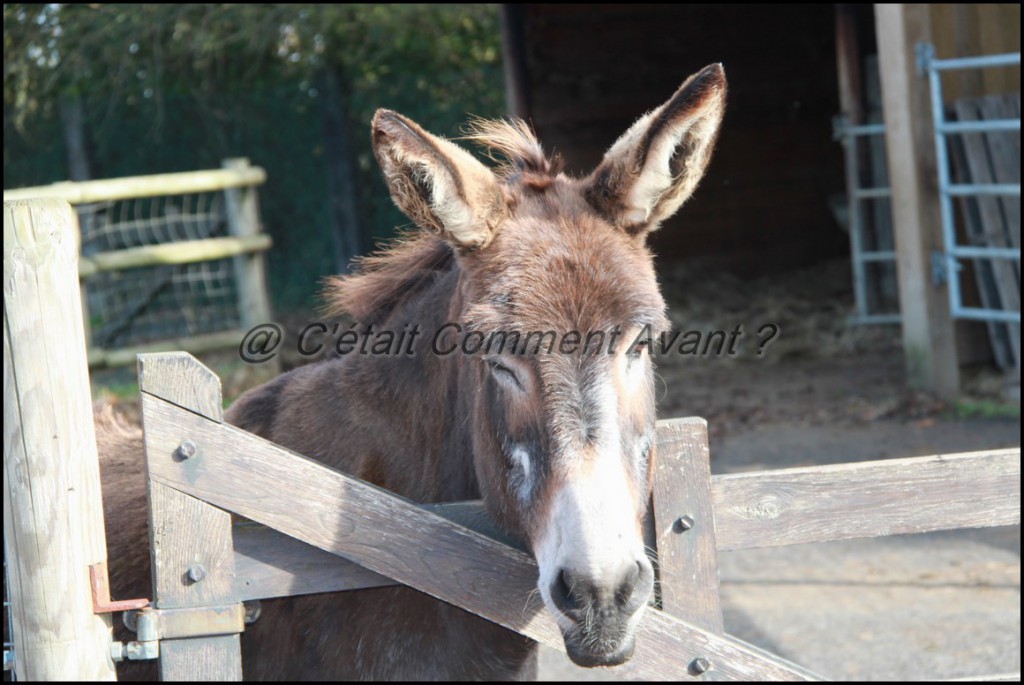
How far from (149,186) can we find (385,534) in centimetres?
823

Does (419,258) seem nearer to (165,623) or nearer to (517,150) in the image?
(517,150)

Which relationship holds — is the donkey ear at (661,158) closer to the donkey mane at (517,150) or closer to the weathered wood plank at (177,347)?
the donkey mane at (517,150)

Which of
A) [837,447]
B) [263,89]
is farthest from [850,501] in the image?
[263,89]

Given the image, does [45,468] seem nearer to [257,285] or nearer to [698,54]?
[257,285]

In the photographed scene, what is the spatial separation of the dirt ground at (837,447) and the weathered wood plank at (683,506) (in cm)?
33

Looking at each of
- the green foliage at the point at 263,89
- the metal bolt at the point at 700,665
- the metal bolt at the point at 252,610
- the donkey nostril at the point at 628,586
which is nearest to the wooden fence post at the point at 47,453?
the metal bolt at the point at 252,610

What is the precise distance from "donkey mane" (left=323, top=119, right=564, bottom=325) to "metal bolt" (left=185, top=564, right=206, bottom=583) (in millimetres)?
1064

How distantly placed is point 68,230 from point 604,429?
1.15 meters

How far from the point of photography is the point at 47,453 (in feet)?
6.68

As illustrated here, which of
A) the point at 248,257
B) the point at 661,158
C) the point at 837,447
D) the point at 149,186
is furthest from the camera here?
the point at 248,257

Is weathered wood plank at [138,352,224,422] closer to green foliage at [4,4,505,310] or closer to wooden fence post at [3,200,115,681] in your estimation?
wooden fence post at [3,200,115,681]

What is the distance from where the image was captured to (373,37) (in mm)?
12266

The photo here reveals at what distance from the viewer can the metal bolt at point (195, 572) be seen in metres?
2.17

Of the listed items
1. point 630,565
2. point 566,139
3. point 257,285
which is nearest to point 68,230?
point 630,565
